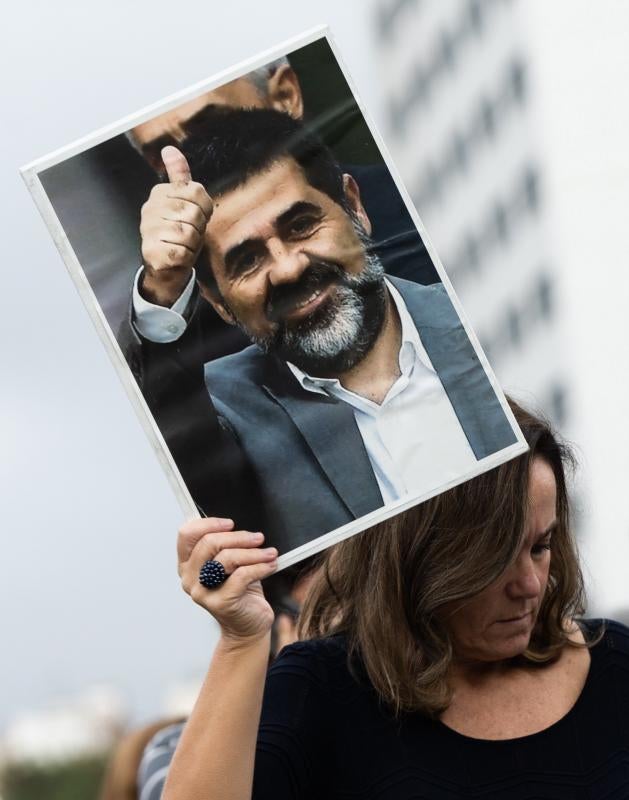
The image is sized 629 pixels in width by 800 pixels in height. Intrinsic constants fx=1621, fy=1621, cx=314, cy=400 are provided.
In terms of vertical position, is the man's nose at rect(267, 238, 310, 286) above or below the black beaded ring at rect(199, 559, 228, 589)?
above

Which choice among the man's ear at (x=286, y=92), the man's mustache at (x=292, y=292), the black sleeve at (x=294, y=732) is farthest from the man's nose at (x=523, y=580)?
the man's ear at (x=286, y=92)

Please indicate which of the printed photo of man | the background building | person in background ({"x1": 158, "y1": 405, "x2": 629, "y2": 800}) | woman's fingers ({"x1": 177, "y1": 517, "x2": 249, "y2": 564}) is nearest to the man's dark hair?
the printed photo of man

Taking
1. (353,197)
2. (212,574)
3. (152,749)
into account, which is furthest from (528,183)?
(212,574)

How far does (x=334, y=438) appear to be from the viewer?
7.52ft

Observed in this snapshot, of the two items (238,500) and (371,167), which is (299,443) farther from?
(371,167)

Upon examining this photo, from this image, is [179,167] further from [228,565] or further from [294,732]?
[294,732]

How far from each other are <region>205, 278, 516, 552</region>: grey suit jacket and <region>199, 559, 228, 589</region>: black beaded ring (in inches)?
3.0

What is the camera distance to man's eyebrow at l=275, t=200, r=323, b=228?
231 centimetres

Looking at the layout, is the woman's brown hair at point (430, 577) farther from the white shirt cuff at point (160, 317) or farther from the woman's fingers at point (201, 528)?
the white shirt cuff at point (160, 317)

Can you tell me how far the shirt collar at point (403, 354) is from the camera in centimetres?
231

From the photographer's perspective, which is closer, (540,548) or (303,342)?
(303,342)

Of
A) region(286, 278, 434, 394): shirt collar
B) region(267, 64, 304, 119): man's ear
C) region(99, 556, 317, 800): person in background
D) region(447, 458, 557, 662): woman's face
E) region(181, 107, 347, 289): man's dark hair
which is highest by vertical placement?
region(267, 64, 304, 119): man's ear

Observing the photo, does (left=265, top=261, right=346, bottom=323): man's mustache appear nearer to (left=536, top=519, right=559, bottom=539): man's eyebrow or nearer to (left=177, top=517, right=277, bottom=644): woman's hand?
(left=177, top=517, right=277, bottom=644): woman's hand

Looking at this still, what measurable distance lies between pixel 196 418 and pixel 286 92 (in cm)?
49
